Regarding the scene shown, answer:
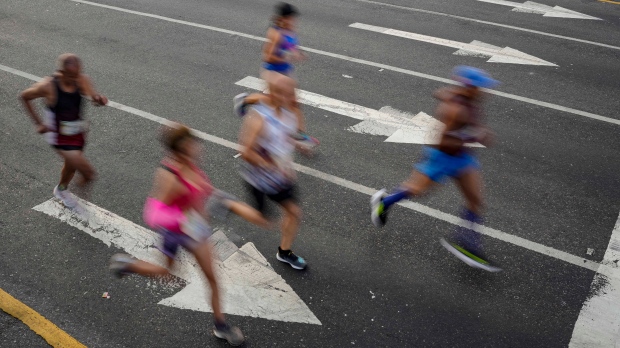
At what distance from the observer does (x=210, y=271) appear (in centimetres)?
463

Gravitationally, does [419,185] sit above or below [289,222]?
above

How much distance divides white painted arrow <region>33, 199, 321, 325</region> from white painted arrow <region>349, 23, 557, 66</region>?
7038 mm

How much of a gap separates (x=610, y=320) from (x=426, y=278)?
1.65 m

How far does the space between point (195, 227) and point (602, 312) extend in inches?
147

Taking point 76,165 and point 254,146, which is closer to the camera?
point 254,146

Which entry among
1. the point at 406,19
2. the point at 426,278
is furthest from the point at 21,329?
the point at 406,19

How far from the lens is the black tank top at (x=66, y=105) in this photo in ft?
19.7

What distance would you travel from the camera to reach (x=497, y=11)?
1382 centimetres

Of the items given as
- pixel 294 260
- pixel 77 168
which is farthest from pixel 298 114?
pixel 77 168

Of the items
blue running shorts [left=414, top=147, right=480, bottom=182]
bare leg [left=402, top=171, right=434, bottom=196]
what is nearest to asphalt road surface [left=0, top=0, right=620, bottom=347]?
bare leg [left=402, top=171, right=434, bottom=196]

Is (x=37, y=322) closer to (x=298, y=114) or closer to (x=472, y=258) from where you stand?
(x=298, y=114)

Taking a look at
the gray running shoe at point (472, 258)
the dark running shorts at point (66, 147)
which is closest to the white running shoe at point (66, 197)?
the dark running shorts at point (66, 147)

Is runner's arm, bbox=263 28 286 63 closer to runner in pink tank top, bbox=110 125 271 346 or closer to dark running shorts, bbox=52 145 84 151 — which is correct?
dark running shorts, bbox=52 145 84 151

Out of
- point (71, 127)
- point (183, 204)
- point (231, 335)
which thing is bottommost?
point (231, 335)
